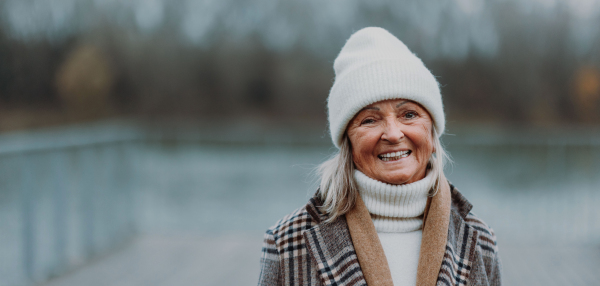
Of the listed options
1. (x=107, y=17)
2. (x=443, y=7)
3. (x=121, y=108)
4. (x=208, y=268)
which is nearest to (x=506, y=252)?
(x=208, y=268)

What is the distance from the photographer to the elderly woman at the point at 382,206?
130 centimetres

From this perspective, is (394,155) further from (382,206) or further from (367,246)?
(367,246)

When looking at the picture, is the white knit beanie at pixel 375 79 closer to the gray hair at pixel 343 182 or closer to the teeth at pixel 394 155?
the gray hair at pixel 343 182

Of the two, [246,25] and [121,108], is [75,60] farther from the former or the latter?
[246,25]

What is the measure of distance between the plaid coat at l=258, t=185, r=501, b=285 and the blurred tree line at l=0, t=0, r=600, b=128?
5676 millimetres

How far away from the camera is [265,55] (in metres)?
9.70

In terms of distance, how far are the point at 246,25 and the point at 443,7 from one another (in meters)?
3.98

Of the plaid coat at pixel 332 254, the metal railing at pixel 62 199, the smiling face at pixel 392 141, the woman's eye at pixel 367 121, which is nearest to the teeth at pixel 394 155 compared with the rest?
the smiling face at pixel 392 141

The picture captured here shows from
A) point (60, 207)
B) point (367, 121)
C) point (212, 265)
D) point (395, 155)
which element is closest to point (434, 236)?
point (395, 155)

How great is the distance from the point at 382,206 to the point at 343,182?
137mm

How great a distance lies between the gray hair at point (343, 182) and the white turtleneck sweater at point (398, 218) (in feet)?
0.10

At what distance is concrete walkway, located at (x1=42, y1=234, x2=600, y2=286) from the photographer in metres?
3.83

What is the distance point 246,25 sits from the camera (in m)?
9.70

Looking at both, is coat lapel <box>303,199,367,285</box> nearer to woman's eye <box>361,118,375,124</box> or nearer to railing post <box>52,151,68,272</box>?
woman's eye <box>361,118,375,124</box>
